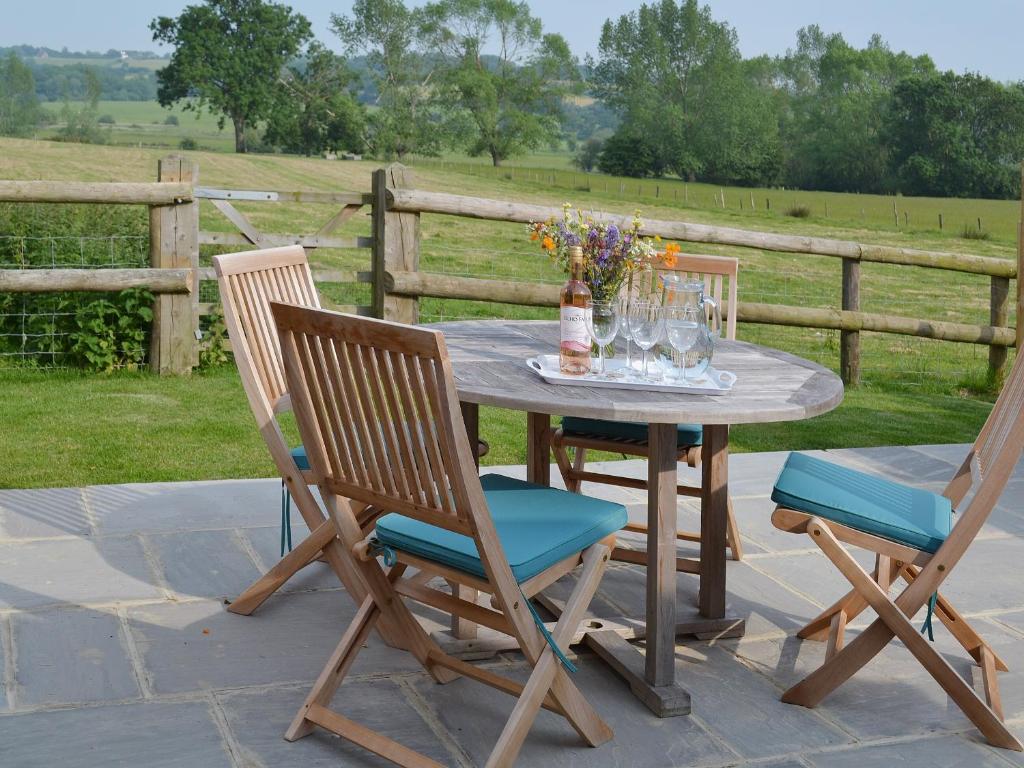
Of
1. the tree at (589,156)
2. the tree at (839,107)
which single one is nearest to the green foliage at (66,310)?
the tree at (589,156)

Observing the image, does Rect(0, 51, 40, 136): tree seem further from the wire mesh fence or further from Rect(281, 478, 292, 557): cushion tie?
Rect(281, 478, 292, 557): cushion tie

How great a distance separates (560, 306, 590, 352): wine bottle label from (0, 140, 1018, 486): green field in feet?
7.01

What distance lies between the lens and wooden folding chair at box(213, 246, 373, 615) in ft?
9.76

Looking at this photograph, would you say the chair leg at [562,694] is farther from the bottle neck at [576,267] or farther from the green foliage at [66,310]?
the green foliage at [66,310]

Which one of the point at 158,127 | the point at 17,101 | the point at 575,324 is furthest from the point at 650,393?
the point at 17,101

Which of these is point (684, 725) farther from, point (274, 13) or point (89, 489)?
point (274, 13)

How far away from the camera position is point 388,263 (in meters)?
6.37

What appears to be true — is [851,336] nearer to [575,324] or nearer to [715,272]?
[715,272]

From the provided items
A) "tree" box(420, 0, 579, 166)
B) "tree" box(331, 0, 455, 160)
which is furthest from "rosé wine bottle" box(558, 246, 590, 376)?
"tree" box(420, 0, 579, 166)

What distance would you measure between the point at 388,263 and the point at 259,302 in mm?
3155

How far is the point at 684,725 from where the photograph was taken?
252 cm

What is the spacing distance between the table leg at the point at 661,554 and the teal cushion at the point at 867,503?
0.80 ft

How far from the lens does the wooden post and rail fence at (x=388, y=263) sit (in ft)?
19.7

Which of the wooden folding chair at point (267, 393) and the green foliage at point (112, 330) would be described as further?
the green foliage at point (112, 330)
